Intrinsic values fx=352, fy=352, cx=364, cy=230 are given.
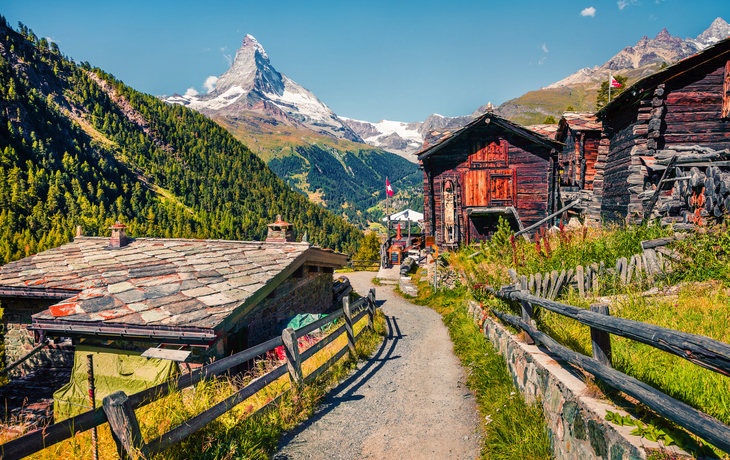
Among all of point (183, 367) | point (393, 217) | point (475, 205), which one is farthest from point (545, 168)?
point (183, 367)

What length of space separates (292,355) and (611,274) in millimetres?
5935

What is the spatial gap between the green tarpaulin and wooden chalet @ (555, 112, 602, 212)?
1837cm

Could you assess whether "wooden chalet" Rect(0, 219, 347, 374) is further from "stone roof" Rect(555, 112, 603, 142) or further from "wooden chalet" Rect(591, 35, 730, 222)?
"stone roof" Rect(555, 112, 603, 142)

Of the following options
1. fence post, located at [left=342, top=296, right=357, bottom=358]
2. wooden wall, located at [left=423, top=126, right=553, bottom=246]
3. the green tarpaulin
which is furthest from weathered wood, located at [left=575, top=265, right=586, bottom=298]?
wooden wall, located at [left=423, top=126, right=553, bottom=246]

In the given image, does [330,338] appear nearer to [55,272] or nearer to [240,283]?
[240,283]

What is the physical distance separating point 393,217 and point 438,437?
2423cm

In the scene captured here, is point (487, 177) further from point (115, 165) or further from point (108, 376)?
point (115, 165)

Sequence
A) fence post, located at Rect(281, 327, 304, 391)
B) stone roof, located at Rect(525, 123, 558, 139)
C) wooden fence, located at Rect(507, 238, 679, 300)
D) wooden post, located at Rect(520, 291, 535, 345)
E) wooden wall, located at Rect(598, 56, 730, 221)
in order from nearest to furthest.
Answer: wooden post, located at Rect(520, 291, 535, 345)
fence post, located at Rect(281, 327, 304, 391)
wooden fence, located at Rect(507, 238, 679, 300)
wooden wall, located at Rect(598, 56, 730, 221)
stone roof, located at Rect(525, 123, 558, 139)

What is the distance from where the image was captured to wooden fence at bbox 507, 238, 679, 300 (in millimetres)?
6074

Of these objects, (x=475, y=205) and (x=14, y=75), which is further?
(x=14, y=75)

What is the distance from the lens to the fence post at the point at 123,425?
296 centimetres

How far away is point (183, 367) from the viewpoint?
19.6ft

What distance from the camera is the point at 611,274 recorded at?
21.5 feet

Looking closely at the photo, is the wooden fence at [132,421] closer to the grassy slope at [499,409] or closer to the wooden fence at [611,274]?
the grassy slope at [499,409]
